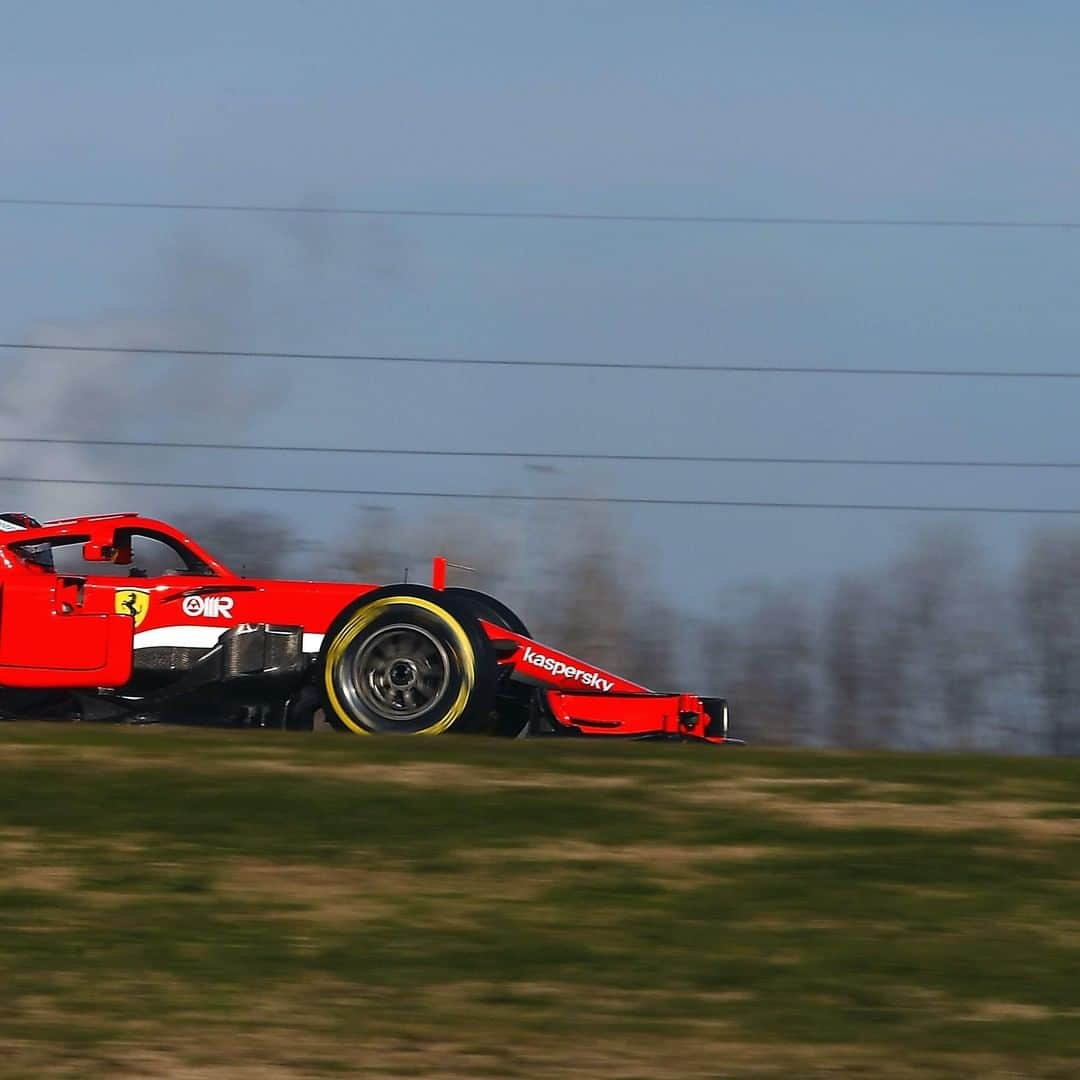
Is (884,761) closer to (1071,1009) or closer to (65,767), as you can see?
(1071,1009)

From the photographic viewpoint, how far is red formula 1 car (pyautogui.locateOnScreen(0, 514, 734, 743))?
1138 centimetres

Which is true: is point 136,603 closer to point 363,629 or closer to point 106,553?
point 106,553

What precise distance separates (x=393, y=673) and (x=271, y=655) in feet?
3.97

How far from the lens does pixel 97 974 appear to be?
594 cm

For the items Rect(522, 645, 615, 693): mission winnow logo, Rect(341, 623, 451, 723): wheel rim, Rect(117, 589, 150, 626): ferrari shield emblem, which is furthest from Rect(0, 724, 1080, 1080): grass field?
Rect(522, 645, 615, 693): mission winnow logo

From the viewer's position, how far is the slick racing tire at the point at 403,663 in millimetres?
11250

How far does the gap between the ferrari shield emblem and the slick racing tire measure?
5.42 ft

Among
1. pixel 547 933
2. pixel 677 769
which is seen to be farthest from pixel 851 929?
pixel 677 769

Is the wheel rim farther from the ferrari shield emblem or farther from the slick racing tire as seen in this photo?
the ferrari shield emblem

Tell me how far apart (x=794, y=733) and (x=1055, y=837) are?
1749 cm

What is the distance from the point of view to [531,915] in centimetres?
653

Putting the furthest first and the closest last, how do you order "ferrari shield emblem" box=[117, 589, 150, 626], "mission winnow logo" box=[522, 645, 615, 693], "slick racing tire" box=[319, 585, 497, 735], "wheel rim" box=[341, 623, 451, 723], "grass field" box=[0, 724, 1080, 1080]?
1. "mission winnow logo" box=[522, 645, 615, 693]
2. "ferrari shield emblem" box=[117, 589, 150, 626]
3. "wheel rim" box=[341, 623, 451, 723]
4. "slick racing tire" box=[319, 585, 497, 735]
5. "grass field" box=[0, 724, 1080, 1080]

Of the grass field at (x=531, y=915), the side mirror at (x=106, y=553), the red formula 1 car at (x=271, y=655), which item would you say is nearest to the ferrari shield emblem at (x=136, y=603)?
the red formula 1 car at (x=271, y=655)

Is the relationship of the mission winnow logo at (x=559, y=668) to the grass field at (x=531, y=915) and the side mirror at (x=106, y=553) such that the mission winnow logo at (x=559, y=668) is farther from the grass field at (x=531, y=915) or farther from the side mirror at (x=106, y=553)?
the grass field at (x=531, y=915)
